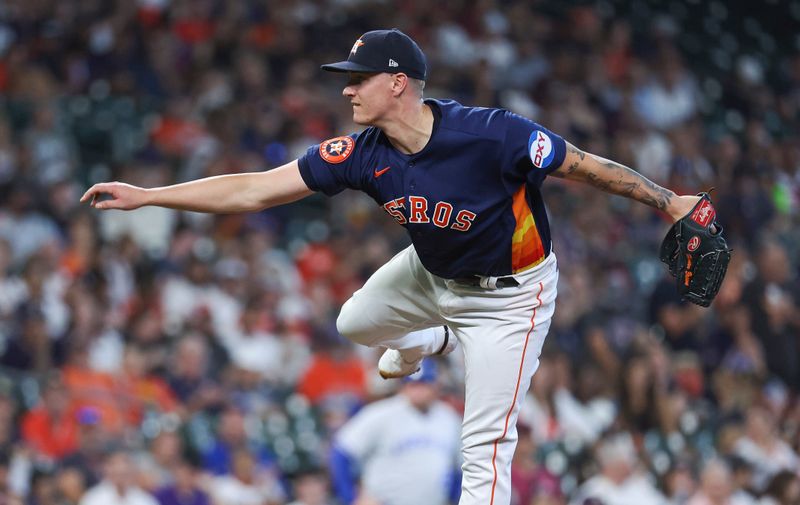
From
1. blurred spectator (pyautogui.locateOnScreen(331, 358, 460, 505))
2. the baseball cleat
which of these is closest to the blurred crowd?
blurred spectator (pyautogui.locateOnScreen(331, 358, 460, 505))

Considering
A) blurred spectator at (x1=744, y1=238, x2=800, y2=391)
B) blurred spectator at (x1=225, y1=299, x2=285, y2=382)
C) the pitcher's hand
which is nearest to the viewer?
the pitcher's hand

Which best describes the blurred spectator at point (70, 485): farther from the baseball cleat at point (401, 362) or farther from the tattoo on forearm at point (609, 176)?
the tattoo on forearm at point (609, 176)

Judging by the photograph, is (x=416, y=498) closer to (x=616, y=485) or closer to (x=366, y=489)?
(x=366, y=489)

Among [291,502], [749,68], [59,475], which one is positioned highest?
[59,475]

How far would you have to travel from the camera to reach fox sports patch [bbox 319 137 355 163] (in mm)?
5059

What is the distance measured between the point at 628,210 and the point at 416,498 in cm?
590

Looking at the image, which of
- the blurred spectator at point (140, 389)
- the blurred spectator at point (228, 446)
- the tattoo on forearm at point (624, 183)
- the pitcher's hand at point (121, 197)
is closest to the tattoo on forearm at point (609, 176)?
the tattoo on forearm at point (624, 183)

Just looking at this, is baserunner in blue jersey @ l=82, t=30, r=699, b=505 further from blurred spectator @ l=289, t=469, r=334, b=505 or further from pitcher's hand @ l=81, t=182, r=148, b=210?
blurred spectator @ l=289, t=469, r=334, b=505

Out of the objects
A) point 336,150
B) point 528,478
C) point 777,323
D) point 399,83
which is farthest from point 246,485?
point 777,323

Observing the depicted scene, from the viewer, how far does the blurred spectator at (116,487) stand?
7691 mm

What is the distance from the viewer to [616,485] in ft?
28.5

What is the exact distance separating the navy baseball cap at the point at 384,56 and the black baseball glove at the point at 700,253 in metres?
1.17

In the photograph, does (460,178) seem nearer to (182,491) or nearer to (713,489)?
(182,491)

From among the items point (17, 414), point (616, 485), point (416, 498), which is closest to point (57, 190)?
point (17, 414)
